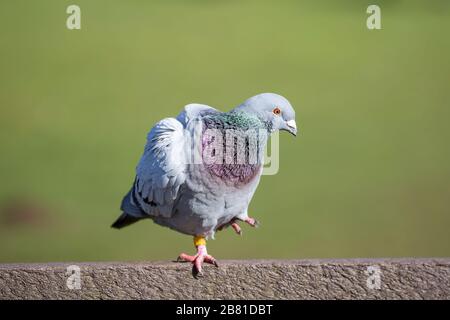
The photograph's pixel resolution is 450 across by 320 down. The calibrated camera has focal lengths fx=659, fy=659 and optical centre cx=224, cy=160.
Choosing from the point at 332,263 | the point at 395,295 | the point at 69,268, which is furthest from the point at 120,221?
the point at 395,295

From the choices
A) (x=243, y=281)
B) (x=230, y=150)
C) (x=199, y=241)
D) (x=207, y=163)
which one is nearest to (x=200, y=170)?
(x=207, y=163)

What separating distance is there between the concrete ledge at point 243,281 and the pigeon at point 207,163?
0.11 m

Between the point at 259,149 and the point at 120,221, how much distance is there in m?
0.98

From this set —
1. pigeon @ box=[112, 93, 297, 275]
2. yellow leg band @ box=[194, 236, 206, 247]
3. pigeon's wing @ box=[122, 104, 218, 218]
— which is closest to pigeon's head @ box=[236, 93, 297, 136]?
pigeon @ box=[112, 93, 297, 275]

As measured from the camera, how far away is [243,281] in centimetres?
324

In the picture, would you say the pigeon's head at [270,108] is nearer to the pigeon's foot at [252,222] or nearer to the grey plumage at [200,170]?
the grey plumage at [200,170]

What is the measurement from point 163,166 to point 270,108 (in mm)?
617

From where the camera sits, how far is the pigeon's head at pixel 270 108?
333cm

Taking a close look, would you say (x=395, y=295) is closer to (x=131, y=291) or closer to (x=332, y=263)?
(x=332, y=263)

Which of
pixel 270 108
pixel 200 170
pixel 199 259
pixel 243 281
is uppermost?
pixel 270 108

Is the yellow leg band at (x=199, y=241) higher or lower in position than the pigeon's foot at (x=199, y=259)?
higher

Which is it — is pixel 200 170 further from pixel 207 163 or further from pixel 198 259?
pixel 198 259

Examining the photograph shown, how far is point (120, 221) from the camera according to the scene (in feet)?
12.5

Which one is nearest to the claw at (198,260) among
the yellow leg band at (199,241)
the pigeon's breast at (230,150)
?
the yellow leg band at (199,241)
